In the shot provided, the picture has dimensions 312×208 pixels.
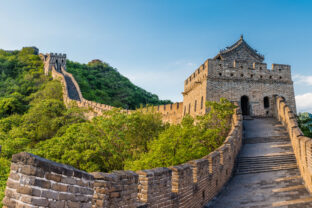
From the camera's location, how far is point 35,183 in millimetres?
2855

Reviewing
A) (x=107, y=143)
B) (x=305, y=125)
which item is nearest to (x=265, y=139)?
(x=305, y=125)

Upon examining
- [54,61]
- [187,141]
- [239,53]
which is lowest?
[187,141]

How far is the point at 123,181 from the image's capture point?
471 centimetres

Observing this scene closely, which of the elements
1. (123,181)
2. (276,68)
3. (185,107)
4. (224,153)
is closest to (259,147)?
(224,153)

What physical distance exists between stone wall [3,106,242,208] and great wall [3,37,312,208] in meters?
0.01

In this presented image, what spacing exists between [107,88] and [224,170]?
196 ft

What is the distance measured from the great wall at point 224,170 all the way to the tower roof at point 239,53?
97 millimetres

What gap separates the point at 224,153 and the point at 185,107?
12.7 meters

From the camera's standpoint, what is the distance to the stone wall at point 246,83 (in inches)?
768

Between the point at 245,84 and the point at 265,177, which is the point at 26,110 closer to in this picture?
the point at 245,84

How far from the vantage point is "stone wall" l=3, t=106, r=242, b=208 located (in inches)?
113

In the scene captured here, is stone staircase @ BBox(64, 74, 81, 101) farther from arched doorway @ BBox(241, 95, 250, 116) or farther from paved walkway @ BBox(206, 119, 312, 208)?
Answer: paved walkway @ BBox(206, 119, 312, 208)

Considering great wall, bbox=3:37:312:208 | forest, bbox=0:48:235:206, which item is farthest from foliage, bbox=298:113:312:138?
forest, bbox=0:48:235:206

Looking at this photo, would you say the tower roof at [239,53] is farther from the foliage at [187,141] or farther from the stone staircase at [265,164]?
the stone staircase at [265,164]
